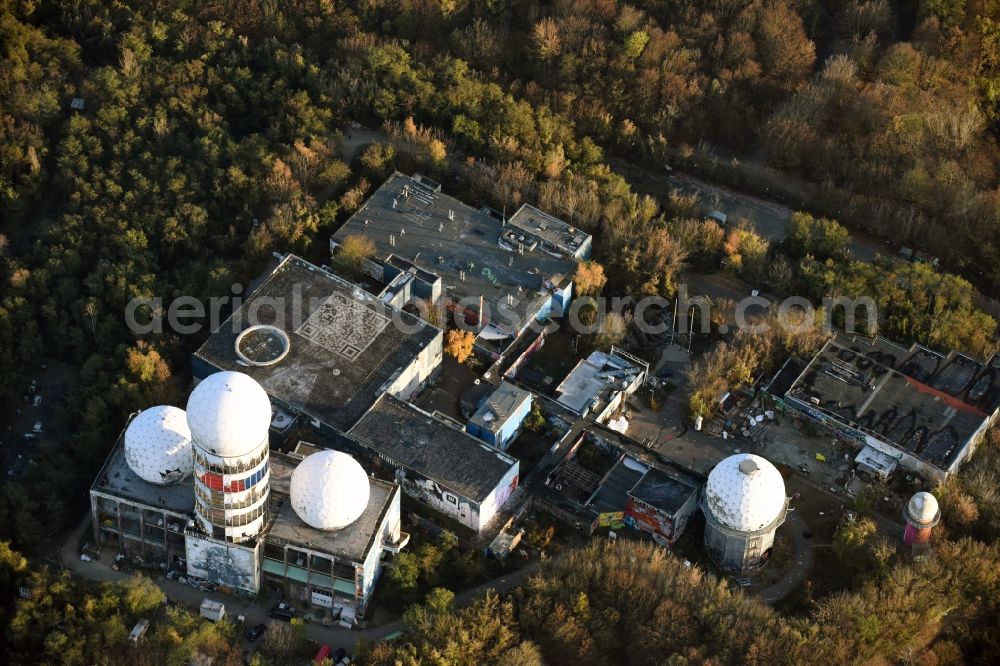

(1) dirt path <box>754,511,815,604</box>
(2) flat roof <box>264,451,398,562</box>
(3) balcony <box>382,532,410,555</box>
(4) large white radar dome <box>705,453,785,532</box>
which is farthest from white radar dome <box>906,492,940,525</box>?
(2) flat roof <box>264,451,398,562</box>

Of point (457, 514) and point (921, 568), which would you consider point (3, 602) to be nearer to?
point (457, 514)

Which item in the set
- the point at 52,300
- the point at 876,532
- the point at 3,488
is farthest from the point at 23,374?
the point at 876,532

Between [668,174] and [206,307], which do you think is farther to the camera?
[668,174]

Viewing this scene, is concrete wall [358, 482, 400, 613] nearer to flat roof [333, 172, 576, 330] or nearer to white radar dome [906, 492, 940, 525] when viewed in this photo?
flat roof [333, 172, 576, 330]

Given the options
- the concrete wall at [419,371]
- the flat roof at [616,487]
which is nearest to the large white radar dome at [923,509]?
the flat roof at [616,487]

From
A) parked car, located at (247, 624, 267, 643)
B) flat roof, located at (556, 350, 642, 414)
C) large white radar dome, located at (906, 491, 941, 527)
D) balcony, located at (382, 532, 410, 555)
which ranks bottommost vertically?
parked car, located at (247, 624, 267, 643)

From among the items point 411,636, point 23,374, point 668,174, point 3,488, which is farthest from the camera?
point 668,174
